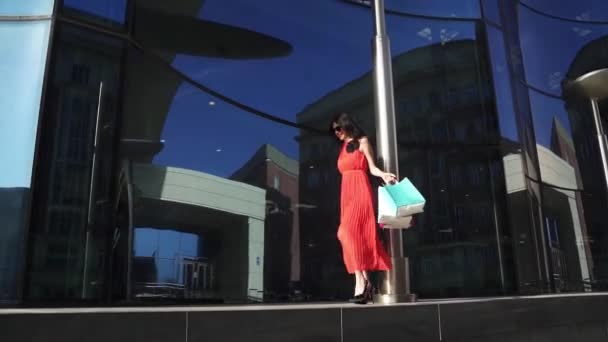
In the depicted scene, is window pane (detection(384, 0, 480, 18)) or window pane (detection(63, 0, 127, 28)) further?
window pane (detection(384, 0, 480, 18))

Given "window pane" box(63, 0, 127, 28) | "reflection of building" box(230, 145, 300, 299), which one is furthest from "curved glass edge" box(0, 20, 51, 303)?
"reflection of building" box(230, 145, 300, 299)

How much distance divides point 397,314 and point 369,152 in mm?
1774

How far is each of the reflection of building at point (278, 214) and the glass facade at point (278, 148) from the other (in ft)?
0.10

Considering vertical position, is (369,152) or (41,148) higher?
(41,148)

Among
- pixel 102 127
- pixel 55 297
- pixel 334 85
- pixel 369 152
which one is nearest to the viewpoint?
pixel 369 152

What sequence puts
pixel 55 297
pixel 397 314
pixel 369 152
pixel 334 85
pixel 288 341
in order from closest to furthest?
pixel 288 341, pixel 397 314, pixel 369 152, pixel 55 297, pixel 334 85

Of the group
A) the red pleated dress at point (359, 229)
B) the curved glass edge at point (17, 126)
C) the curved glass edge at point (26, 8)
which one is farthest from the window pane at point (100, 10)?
the red pleated dress at point (359, 229)

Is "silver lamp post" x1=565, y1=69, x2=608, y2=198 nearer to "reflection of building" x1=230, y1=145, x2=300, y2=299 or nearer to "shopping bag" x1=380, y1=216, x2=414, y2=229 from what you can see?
"reflection of building" x1=230, y1=145, x2=300, y2=299

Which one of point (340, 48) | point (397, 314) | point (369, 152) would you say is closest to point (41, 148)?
point (369, 152)

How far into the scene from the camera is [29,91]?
5.59 meters

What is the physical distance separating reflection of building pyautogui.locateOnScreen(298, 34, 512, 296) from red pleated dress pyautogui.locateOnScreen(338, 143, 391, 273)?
342 centimetres

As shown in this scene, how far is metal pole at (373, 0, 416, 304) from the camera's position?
4.32m

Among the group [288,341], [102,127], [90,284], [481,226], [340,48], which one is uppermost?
[340,48]

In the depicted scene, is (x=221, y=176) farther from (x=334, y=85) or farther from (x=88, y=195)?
(x=334, y=85)
